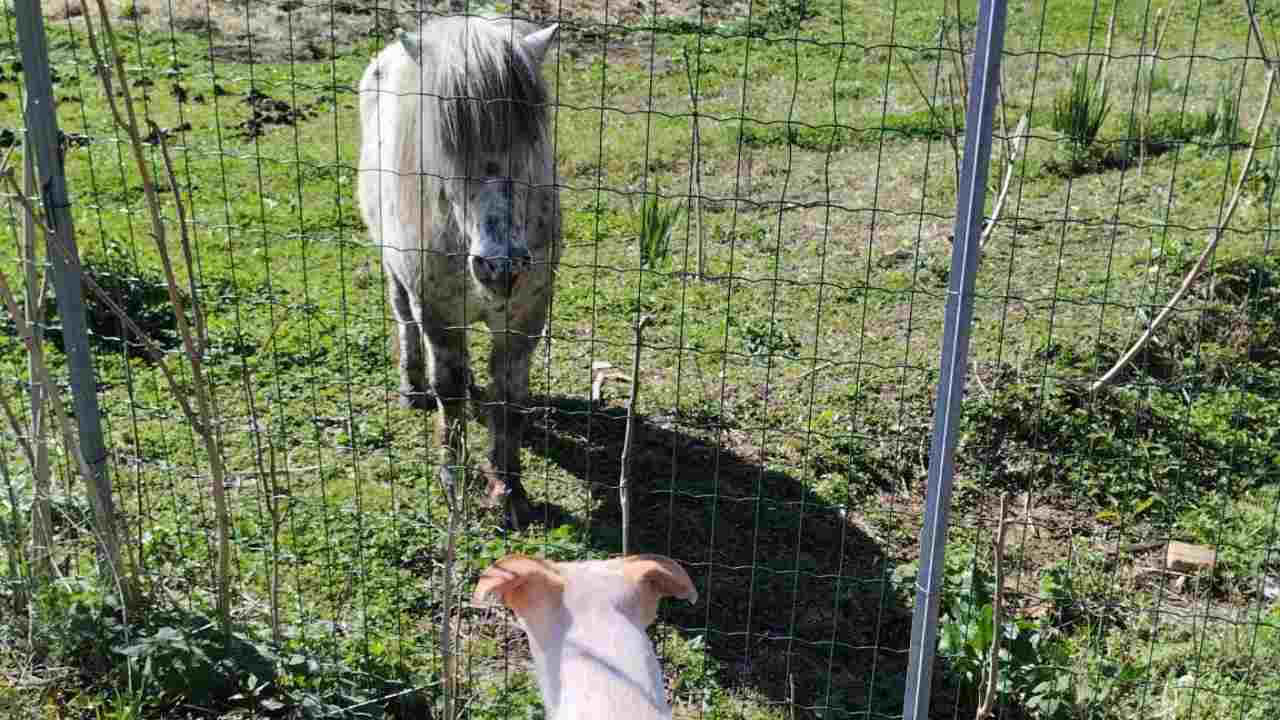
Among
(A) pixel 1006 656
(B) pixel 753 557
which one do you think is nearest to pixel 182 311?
(B) pixel 753 557

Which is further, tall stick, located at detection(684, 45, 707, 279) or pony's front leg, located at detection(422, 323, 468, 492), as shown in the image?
pony's front leg, located at detection(422, 323, 468, 492)

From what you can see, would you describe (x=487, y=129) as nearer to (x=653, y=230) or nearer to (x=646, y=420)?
(x=653, y=230)

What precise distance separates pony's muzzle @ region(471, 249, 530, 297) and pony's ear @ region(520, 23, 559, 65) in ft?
2.44

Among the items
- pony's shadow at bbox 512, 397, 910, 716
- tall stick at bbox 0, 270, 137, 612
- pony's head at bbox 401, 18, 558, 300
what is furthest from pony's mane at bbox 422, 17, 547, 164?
tall stick at bbox 0, 270, 137, 612

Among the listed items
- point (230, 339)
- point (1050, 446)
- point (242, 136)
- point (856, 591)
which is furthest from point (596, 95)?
point (856, 591)

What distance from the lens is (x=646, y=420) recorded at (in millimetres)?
5941

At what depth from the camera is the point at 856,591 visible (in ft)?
15.3

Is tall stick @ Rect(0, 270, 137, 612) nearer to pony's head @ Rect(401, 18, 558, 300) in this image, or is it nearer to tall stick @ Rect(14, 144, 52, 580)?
tall stick @ Rect(14, 144, 52, 580)

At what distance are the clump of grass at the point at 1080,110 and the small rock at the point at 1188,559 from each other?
10.4 feet

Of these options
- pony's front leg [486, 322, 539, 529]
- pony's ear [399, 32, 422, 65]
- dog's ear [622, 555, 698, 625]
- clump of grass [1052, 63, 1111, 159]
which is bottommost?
pony's front leg [486, 322, 539, 529]

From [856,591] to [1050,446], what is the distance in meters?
A: 1.43

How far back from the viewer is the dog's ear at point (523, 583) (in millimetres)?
2818

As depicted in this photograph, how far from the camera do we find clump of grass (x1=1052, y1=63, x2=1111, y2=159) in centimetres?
757

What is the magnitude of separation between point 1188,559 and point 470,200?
3049mm
